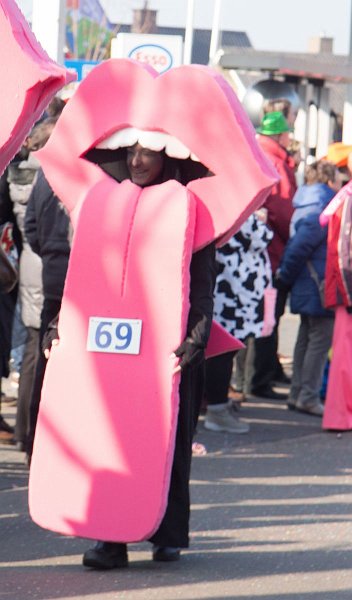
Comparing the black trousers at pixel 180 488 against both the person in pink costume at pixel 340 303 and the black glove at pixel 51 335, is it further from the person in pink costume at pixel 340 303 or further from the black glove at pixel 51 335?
the person in pink costume at pixel 340 303

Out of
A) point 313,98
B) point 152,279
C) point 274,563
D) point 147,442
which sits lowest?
point 274,563

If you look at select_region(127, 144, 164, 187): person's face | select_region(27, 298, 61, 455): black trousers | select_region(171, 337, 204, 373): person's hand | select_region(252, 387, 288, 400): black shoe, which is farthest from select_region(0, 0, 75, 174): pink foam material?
select_region(252, 387, 288, 400): black shoe

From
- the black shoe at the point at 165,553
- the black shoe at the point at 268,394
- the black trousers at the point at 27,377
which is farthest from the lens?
the black shoe at the point at 268,394

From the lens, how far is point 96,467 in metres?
6.47

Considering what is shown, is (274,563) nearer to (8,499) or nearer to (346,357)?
(8,499)

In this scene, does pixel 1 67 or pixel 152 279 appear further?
pixel 152 279

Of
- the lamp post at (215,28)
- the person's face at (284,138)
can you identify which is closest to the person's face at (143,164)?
the person's face at (284,138)

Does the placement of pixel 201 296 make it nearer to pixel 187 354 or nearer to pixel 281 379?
pixel 187 354

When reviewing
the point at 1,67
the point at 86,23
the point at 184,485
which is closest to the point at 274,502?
the point at 184,485

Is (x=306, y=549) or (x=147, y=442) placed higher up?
(x=147, y=442)

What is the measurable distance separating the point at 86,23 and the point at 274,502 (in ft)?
56.5

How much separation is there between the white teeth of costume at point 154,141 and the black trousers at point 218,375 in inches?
141

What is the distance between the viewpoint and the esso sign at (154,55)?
42.5 ft

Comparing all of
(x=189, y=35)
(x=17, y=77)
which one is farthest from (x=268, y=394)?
(x=17, y=77)
